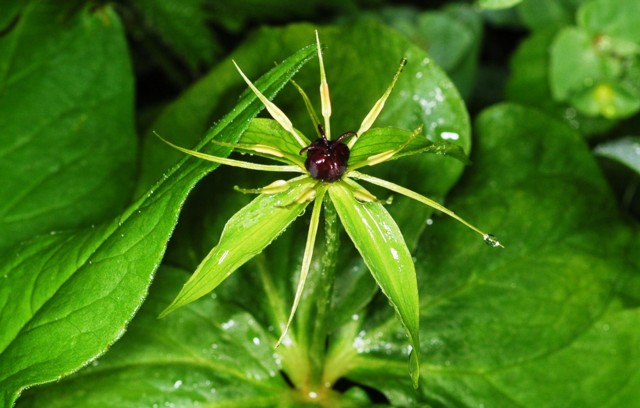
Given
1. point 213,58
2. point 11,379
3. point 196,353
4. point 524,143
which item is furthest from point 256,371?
point 213,58

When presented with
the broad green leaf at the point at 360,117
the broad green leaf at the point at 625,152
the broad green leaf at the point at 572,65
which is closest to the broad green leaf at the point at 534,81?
the broad green leaf at the point at 572,65

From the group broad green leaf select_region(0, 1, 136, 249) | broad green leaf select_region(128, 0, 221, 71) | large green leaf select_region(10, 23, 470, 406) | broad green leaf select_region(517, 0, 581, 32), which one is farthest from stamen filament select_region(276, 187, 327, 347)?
broad green leaf select_region(517, 0, 581, 32)

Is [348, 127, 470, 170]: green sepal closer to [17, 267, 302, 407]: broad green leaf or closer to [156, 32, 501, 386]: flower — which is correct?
[156, 32, 501, 386]: flower

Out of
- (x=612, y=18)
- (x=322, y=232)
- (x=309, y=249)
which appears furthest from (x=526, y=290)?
(x=612, y=18)

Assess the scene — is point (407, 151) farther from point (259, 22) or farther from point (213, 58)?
point (259, 22)

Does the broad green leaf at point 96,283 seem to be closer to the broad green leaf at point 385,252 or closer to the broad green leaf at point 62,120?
the broad green leaf at point 385,252

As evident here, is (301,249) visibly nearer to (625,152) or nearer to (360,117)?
(360,117)
